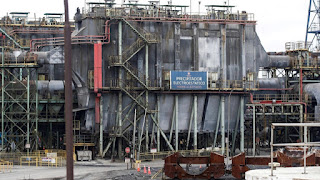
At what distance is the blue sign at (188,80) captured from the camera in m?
63.8

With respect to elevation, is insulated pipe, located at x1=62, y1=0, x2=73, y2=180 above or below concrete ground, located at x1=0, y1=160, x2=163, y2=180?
above

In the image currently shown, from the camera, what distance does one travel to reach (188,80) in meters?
64.1

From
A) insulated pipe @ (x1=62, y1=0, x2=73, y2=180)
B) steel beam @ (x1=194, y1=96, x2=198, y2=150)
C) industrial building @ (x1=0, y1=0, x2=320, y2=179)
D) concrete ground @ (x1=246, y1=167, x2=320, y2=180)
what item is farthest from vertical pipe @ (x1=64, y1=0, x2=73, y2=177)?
steel beam @ (x1=194, y1=96, x2=198, y2=150)

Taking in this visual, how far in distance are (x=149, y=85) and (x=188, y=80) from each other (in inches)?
153

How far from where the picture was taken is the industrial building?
63.5 metres

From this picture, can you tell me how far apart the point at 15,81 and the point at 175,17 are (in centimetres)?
1757

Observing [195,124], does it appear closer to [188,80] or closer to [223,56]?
[188,80]

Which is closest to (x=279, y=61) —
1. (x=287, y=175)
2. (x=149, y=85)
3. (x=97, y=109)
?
(x=149, y=85)

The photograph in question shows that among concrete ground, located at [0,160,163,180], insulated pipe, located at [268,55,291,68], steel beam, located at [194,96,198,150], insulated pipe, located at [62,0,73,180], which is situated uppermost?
insulated pipe, located at [268,55,291,68]

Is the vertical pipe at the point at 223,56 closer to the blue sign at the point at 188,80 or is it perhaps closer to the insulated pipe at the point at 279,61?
the blue sign at the point at 188,80

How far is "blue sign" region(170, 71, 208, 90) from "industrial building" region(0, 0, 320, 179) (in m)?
0.10

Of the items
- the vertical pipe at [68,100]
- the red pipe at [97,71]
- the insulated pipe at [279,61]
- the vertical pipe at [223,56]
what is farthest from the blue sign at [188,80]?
the vertical pipe at [68,100]

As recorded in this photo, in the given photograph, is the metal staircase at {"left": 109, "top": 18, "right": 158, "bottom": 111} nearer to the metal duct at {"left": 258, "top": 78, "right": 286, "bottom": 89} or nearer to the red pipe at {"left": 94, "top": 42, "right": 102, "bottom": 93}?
the red pipe at {"left": 94, "top": 42, "right": 102, "bottom": 93}

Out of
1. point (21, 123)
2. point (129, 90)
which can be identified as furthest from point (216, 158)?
point (21, 123)
